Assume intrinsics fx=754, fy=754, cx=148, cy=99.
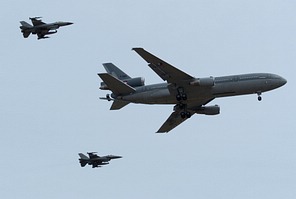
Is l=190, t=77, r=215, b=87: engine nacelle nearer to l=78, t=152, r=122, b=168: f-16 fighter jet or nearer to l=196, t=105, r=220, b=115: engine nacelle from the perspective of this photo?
l=196, t=105, r=220, b=115: engine nacelle

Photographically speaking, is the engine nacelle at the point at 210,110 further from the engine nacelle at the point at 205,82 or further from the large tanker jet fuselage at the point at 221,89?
the engine nacelle at the point at 205,82

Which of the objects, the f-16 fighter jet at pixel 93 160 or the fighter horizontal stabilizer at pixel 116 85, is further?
the f-16 fighter jet at pixel 93 160

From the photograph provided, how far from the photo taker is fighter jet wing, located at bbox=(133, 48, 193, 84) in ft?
247

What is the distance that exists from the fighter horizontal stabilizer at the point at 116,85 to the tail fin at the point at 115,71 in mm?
3547

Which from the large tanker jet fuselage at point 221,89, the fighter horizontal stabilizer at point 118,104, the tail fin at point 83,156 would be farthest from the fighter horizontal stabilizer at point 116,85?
the tail fin at point 83,156

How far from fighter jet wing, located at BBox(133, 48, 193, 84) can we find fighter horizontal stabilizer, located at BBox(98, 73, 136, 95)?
11.6ft

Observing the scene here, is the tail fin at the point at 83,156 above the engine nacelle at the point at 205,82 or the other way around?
the other way around

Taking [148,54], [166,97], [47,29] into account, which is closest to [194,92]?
[166,97]

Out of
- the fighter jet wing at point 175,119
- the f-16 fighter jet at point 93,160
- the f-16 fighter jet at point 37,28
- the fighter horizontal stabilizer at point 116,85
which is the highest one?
the f-16 fighter jet at point 37,28

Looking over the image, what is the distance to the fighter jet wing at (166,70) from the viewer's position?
247 feet

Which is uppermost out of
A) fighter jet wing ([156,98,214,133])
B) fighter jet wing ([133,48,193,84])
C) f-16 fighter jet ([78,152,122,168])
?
fighter jet wing ([133,48,193,84])

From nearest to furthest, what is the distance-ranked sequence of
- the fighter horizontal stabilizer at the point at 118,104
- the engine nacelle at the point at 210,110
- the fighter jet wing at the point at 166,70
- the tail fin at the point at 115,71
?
1. the fighter jet wing at the point at 166,70
2. the fighter horizontal stabilizer at the point at 118,104
3. the tail fin at the point at 115,71
4. the engine nacelle at the point at 210,110

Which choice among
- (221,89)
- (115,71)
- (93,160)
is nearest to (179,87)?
(221,89)

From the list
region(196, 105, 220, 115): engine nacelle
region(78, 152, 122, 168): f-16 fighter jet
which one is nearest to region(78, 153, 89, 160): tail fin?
region(78, 152, 122, 168): f-16 fighter jet
